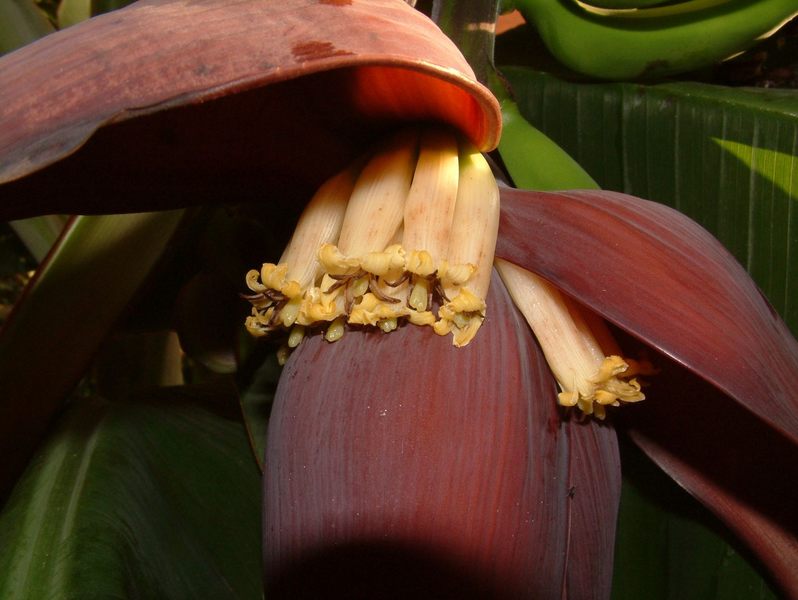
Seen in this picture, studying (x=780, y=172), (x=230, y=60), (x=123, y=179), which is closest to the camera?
(x=230, y=60)

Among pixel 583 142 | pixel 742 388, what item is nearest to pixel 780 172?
pixel 583 142

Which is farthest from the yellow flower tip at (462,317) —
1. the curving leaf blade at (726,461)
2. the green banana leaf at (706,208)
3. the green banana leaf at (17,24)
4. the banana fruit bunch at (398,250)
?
the green banana leaf at (17,24)

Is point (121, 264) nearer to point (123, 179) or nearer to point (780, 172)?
point (123, 179)

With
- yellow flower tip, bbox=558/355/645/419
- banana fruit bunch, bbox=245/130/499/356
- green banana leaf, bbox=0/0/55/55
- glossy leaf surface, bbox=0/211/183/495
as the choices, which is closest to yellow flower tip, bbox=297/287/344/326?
banana fruit bunch, bbox=245/130/499/356

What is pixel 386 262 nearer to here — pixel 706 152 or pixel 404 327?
pixel 404 327

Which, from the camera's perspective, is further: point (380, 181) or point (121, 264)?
point (121, 264)

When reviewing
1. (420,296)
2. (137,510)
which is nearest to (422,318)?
(420,296)
